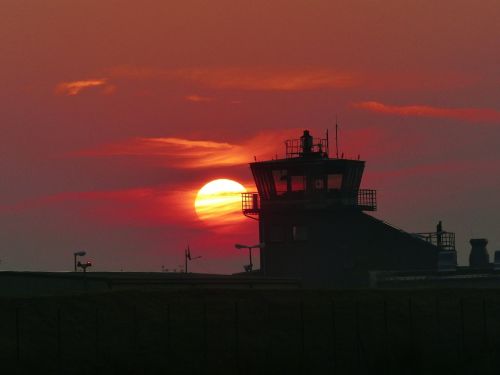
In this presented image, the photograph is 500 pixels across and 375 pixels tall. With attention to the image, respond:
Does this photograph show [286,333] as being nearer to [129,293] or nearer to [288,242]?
[129,293]

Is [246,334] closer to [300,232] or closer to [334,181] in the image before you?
[300,232]

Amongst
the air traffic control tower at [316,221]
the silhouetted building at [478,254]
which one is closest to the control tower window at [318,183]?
the air traffic control tower at [316,221]

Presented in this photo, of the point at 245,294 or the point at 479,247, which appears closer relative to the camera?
the point at 245,294

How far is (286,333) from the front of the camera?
66875 mm

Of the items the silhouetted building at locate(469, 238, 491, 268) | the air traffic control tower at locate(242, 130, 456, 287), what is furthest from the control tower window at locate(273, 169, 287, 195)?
the silhouetted building at locate(469, 238, 491, 268)

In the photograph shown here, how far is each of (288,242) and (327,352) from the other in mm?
47293

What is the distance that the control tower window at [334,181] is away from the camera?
11006cm

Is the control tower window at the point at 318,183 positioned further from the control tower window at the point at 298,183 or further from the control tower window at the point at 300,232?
the control tower window at the point at 300,232

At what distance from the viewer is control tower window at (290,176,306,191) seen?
110000 millimetres

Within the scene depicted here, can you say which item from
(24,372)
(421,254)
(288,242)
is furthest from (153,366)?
(421,254)

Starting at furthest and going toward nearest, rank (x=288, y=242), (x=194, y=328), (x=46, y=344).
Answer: (x=288, y=242) < (x=194, y=328) < (x=46, y=344)

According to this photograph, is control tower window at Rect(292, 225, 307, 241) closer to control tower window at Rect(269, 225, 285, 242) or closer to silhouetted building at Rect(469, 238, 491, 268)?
control tower window at Rect(269, 225, 285, 242)

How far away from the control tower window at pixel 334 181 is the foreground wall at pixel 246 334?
95.6 feet

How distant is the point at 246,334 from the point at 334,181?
45.2m
